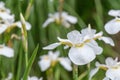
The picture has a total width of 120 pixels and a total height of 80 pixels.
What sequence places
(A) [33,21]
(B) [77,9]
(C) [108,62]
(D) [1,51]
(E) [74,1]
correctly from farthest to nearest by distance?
(B) [77,9] → (E) [74,1] → (A) [33,21] → (D) [1,51] → (C) [108,62]

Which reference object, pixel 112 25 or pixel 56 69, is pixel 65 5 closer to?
pixel 56 69

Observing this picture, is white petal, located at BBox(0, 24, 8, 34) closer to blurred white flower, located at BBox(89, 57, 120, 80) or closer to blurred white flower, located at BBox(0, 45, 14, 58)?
blurred white flower, located at BBox(0, 45, 14, 58)

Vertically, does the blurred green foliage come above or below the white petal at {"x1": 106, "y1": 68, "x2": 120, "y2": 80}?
below

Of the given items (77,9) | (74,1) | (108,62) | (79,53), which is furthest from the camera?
(77,9)

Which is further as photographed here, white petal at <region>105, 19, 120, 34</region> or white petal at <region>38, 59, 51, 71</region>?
white petal at <region>38, 59, 51, 71</region>

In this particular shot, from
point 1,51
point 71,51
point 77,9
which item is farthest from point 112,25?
point 77,9

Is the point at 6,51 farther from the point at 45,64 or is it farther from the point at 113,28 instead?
the point at 113,28

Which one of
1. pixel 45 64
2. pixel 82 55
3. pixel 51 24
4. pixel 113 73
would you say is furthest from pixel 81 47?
pixel 51 24

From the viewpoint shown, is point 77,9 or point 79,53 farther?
point 77,9

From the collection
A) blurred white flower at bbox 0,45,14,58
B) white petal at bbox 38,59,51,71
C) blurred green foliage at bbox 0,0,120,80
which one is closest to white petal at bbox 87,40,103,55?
blurred white flower at bbox 0,45,14,58
